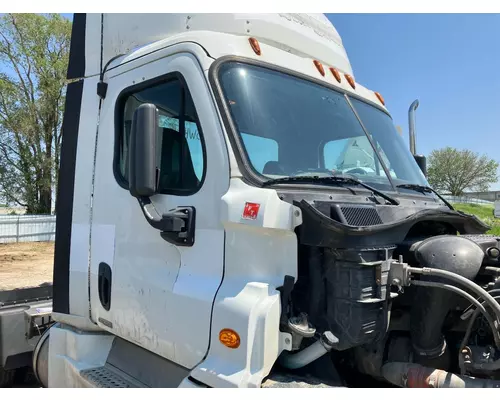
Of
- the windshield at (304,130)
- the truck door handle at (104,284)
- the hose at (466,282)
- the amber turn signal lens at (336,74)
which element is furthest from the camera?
the amber turn signal lens at (336,74)

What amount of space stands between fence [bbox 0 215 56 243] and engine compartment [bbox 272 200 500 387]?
20012 millimetres

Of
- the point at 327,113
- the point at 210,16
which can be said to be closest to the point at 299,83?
the point at 327,113

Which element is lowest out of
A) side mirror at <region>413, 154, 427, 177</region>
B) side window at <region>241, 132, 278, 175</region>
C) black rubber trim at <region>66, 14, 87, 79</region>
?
side window at <region>241, 132, 278, 175</region>

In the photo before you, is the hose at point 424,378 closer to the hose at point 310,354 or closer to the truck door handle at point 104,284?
the hose at point 310,354

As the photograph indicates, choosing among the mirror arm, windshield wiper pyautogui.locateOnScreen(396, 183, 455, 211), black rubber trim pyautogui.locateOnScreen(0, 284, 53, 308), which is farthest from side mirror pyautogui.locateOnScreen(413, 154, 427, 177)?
black rubber trim pyautogui.locateOnScreen(0, 284, 53, 308)

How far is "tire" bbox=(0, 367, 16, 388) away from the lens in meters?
4.12

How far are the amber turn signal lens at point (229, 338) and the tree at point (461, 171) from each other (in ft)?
184

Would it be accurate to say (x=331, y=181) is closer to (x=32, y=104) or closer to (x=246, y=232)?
(x=246, y=232)

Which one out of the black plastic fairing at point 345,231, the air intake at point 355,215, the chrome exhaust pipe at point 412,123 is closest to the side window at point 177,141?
the black plastic fairing at point 345,231

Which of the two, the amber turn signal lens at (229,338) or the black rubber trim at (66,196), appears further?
the black rubber trim at (66,196)

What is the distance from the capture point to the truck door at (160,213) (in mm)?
2367

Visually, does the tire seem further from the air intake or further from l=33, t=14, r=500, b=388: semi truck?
the air intake

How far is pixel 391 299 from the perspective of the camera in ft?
7.46

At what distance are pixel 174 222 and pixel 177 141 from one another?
56 centimetres
